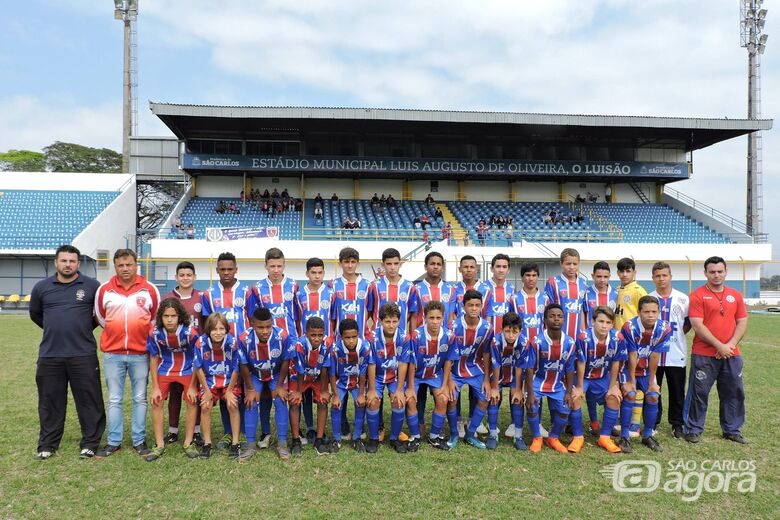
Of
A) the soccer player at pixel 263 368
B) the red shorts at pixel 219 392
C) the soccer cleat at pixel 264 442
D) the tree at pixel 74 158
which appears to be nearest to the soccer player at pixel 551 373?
the soccer player at pixel 263 368

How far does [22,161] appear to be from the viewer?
35125mm

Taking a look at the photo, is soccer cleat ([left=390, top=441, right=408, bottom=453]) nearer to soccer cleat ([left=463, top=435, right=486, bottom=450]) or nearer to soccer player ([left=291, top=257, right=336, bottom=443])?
soccer cleat ([left=463, top=435, right=486, bottom=450])

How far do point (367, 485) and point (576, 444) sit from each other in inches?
81.6

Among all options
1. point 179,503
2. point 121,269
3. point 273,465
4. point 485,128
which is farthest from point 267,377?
point 485,128

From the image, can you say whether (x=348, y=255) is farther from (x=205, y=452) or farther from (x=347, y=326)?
(x=205, y=452)

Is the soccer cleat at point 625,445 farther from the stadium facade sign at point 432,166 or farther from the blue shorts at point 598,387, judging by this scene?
the stadium facade sign at point 432,166

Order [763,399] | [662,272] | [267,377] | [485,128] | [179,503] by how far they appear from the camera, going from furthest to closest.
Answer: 1. [485,128]
2. [763,399]
3. [662,272]
4. [267,377]
5. [179,503]

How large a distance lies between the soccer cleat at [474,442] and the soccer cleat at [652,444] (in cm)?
158

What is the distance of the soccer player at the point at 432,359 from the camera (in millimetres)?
4516

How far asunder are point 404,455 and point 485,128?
70.6 ft

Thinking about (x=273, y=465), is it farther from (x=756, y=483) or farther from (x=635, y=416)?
(x=756, y=483)

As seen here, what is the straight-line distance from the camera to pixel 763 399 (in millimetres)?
6316

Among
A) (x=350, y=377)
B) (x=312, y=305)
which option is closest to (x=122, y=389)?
(x=312, y=305)

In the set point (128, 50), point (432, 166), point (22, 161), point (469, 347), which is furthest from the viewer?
point (22, 161)
